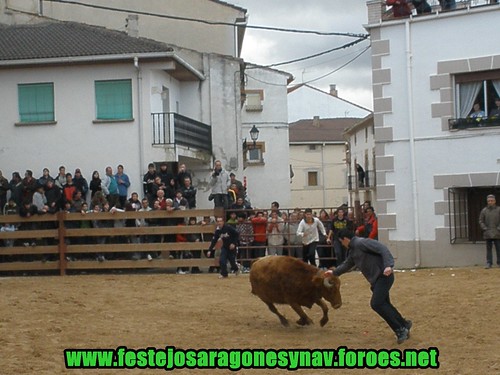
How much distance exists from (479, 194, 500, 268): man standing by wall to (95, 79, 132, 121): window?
38.8 feet

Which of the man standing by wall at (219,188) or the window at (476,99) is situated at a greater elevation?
the window at (476,99)

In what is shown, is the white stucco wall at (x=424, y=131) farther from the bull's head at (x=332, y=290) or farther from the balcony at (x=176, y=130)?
the bull's head at (x=332, y=290)

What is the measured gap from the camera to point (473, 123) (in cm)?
2166

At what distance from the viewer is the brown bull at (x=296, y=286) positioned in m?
13.2

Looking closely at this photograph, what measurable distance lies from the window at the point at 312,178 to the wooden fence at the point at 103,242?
4757cm

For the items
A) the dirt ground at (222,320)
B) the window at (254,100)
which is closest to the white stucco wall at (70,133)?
the dirt ground at (222,320)

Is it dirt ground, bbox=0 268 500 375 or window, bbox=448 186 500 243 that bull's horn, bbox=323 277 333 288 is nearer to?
dirt ground, bbox=0 268 500 375

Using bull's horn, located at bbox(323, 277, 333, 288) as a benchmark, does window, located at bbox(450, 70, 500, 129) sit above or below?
above

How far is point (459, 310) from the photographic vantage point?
1439 centimetres

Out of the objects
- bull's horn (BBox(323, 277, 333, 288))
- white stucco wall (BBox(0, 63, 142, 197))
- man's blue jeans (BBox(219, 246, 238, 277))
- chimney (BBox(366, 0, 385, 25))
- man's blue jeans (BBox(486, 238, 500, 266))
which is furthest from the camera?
white stucco wall (BBox(0, 63, 142, 197))

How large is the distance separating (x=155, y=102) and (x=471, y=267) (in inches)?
452

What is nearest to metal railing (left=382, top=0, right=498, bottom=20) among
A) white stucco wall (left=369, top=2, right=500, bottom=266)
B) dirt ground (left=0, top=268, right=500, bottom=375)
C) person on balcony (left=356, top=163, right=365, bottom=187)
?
white stucco wall (left=369, top=2, right=500, bottom=266)

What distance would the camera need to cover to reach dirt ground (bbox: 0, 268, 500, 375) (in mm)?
11461

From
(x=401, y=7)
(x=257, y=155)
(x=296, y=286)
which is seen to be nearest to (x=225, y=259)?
(x=296, y=286)
